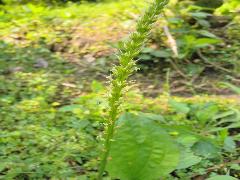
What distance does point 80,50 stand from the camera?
3879 millimetres

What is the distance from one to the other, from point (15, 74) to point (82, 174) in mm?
1340

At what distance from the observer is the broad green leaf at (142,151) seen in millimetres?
1996

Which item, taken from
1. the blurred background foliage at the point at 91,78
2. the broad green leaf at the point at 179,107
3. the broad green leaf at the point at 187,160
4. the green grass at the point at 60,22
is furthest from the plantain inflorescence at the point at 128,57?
the green grass at the point at 60,22

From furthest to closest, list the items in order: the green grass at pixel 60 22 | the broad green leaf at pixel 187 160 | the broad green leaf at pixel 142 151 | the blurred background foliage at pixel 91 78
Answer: the green grass at pixel 60 22 → the blurred background foliage at pixel 91 78 → the broad green leaf at pixel 187 160 → the broad green leaf at pixel 142 151

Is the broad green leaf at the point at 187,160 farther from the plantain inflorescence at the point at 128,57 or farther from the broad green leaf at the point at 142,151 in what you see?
the plantain inflorescence at the point at 128,57

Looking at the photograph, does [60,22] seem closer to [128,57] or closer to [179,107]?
[179,107]

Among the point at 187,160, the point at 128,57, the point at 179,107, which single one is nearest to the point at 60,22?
the point at 179,107

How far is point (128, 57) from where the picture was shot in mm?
1489

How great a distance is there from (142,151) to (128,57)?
25.4 inches

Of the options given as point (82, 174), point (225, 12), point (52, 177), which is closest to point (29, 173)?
point (52, 177)

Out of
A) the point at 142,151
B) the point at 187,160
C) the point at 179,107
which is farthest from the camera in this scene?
the point at 179,107

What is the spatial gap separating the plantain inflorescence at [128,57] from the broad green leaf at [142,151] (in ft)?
1.19

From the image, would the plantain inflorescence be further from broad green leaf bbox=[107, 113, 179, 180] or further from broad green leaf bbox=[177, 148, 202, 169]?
broad green leaf bbox=[177, 148, 202, 169]

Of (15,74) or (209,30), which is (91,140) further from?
(209,30)
